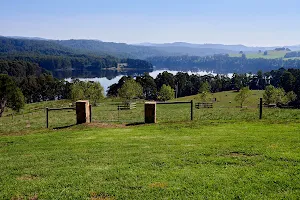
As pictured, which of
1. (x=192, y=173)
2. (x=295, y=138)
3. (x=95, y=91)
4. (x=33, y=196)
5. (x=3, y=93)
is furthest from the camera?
(x=95, y=91)

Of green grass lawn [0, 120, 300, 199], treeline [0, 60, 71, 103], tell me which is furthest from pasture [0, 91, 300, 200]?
treeline [0, 60, 71, 103]

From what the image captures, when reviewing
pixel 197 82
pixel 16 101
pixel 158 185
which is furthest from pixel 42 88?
pixel 158 185

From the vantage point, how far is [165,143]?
11.8m

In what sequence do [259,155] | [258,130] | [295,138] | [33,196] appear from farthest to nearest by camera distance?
1. [258,130]
2. [295,138]
3. [259,155]
4. [33,196]

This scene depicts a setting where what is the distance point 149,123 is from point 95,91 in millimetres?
56935

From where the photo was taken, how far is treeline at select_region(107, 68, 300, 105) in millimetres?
105438

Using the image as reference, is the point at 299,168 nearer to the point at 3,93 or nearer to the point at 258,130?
the point at 258,130

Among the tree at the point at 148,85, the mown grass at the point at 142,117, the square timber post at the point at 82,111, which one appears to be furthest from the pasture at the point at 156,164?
the tree at the point at 148,85

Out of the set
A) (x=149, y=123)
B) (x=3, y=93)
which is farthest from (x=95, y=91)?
(x=149, y=123)

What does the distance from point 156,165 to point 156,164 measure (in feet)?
0.31

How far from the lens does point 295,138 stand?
38.4ft

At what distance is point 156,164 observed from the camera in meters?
9.07

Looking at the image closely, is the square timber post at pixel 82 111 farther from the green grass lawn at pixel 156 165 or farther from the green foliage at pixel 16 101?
the green foliage at pixel 16 101

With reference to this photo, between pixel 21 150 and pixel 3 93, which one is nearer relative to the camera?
pixel 21 150
